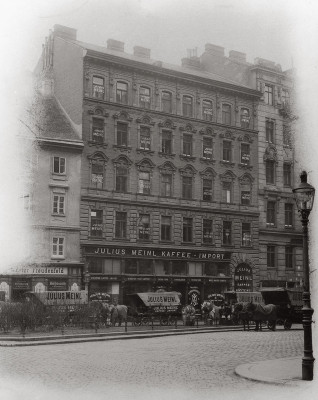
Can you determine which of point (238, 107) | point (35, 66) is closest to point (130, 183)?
point (238, 107)

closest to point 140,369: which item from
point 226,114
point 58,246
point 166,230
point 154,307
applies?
point 58,246

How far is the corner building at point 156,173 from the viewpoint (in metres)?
34.0

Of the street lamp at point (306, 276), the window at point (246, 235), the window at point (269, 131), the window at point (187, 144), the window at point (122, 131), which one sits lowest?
the street lamp at point (306, 276)

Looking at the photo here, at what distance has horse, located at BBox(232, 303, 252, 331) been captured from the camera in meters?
31.6

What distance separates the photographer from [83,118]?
113ft

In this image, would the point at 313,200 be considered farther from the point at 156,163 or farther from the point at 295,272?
the point at 156,163

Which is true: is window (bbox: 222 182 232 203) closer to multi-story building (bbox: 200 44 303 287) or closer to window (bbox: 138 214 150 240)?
multi-story building (bbox: 200 44 303 287)

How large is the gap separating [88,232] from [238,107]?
1019 cm

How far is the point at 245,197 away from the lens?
1297 inches

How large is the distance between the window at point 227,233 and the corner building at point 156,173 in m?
0.10

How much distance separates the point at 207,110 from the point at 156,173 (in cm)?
434

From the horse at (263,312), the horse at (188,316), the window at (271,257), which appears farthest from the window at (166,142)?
the horse at (263,312)

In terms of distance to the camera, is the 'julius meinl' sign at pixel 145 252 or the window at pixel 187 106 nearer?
the 'julius meinl' sign at pixel 145 252

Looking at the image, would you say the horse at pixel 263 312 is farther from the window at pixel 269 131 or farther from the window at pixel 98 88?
the window at pixel 98 88
